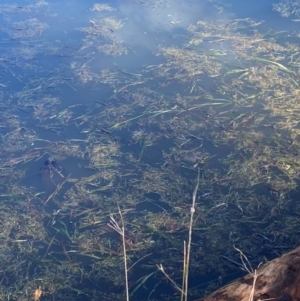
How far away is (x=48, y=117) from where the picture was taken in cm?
460

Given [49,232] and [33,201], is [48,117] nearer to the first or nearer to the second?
[33,201]

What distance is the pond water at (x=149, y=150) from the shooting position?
2980 millimetres

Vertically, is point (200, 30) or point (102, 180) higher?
point (200, 30)

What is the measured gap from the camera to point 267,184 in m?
3.43

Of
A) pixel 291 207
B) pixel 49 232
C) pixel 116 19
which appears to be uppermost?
pixel 116 19

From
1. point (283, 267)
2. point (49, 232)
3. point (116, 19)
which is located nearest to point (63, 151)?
point (49, 232)

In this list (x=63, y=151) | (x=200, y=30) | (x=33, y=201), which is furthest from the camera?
(x=200, y=30)

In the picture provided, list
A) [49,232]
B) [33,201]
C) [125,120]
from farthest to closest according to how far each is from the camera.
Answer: [125,120] → [33,201] → [49,232]

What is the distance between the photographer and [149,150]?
3955 mm

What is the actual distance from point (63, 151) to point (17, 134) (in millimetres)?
681

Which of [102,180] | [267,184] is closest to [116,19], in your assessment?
[102,180]

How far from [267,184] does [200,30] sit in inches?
125

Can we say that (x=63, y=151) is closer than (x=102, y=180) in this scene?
No

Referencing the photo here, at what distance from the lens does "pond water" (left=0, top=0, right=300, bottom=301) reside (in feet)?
9.78
